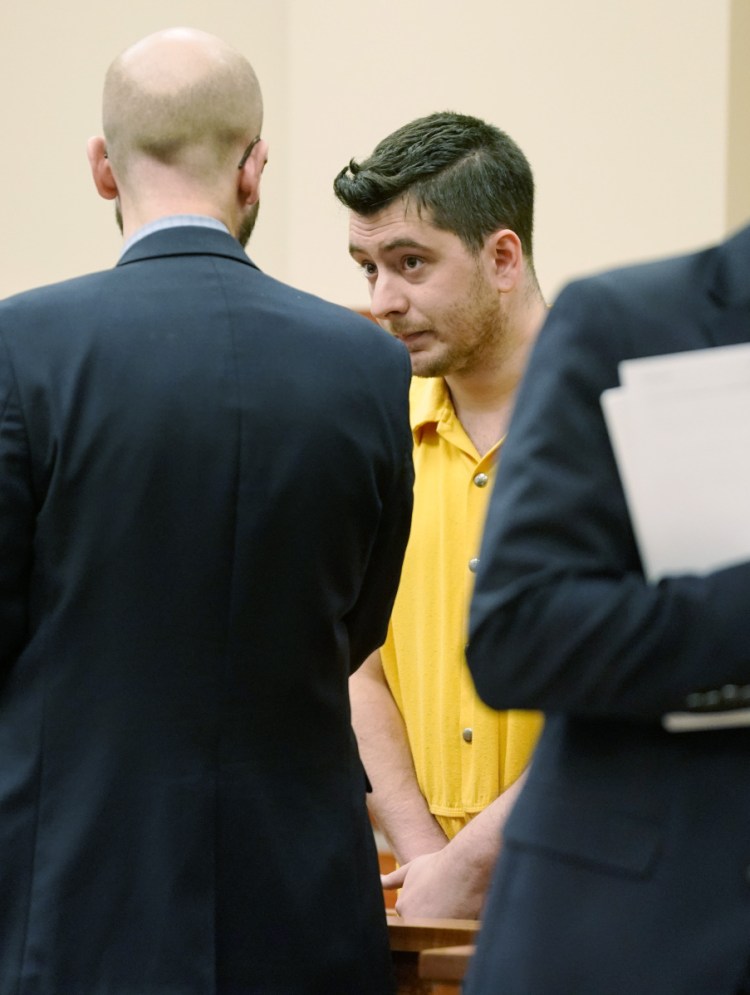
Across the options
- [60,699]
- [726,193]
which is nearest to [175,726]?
[60,699]

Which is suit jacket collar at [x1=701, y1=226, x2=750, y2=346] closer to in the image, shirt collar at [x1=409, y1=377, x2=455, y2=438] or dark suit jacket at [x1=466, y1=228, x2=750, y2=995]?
dark suit jacket at [x1=466, y1=228, x2=750, y2=995]

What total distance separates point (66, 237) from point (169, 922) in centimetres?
412

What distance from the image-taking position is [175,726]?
5.83 feet

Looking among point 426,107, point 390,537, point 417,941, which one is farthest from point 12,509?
point 426,107

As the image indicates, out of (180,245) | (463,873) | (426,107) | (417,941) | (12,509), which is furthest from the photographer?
(426,107)

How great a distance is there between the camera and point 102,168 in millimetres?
1996

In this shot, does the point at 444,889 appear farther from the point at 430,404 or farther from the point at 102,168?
the point at 102,168

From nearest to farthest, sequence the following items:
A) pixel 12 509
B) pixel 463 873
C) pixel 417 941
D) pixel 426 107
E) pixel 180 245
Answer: pixel 12 509 → pixel 180 245 → pixel 417 941 → pixel 463 873 → pixel 426 107

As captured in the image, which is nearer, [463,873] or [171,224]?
[171,224]

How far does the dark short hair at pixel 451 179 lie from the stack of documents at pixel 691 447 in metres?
1.47

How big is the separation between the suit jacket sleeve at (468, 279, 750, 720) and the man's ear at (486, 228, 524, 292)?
53.8 inches

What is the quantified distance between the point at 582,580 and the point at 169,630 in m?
0.69

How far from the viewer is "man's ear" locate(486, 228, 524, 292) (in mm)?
2629

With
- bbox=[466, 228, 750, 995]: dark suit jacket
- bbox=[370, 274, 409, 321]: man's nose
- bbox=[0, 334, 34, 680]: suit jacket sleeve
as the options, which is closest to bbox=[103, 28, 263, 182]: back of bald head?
bbox=[0, 334, 34, 680]: suit jacket sleeve
